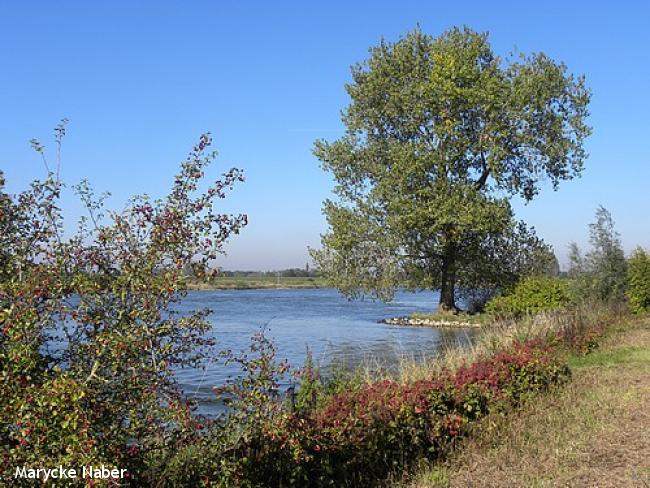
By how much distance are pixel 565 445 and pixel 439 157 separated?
73.4ft

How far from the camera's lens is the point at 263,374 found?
16.7 feet

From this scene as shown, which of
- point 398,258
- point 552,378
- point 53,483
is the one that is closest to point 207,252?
point 53,483

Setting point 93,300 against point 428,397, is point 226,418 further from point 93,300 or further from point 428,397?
point 428,397

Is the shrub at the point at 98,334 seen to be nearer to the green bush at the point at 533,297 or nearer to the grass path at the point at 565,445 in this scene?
the grass path at the point at 565,445

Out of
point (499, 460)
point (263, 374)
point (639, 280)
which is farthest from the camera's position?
point (639, 280)

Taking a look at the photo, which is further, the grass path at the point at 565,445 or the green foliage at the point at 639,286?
the green foliage at the point at 639,286

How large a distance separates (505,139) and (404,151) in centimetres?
497

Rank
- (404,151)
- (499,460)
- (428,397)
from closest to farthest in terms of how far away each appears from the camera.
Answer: (499,460), (428,397), (404,151)

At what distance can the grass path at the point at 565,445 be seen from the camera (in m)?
6.32

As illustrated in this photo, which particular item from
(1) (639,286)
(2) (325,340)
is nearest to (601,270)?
(1) (639,286)

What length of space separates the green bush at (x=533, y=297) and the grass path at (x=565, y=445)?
16064 mm

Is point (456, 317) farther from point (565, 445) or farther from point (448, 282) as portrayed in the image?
point (565, 445)

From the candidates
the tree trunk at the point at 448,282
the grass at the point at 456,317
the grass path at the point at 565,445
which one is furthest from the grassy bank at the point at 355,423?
the tree trunk at the point at 448,282

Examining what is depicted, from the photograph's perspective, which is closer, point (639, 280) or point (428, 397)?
point (428, 397)
